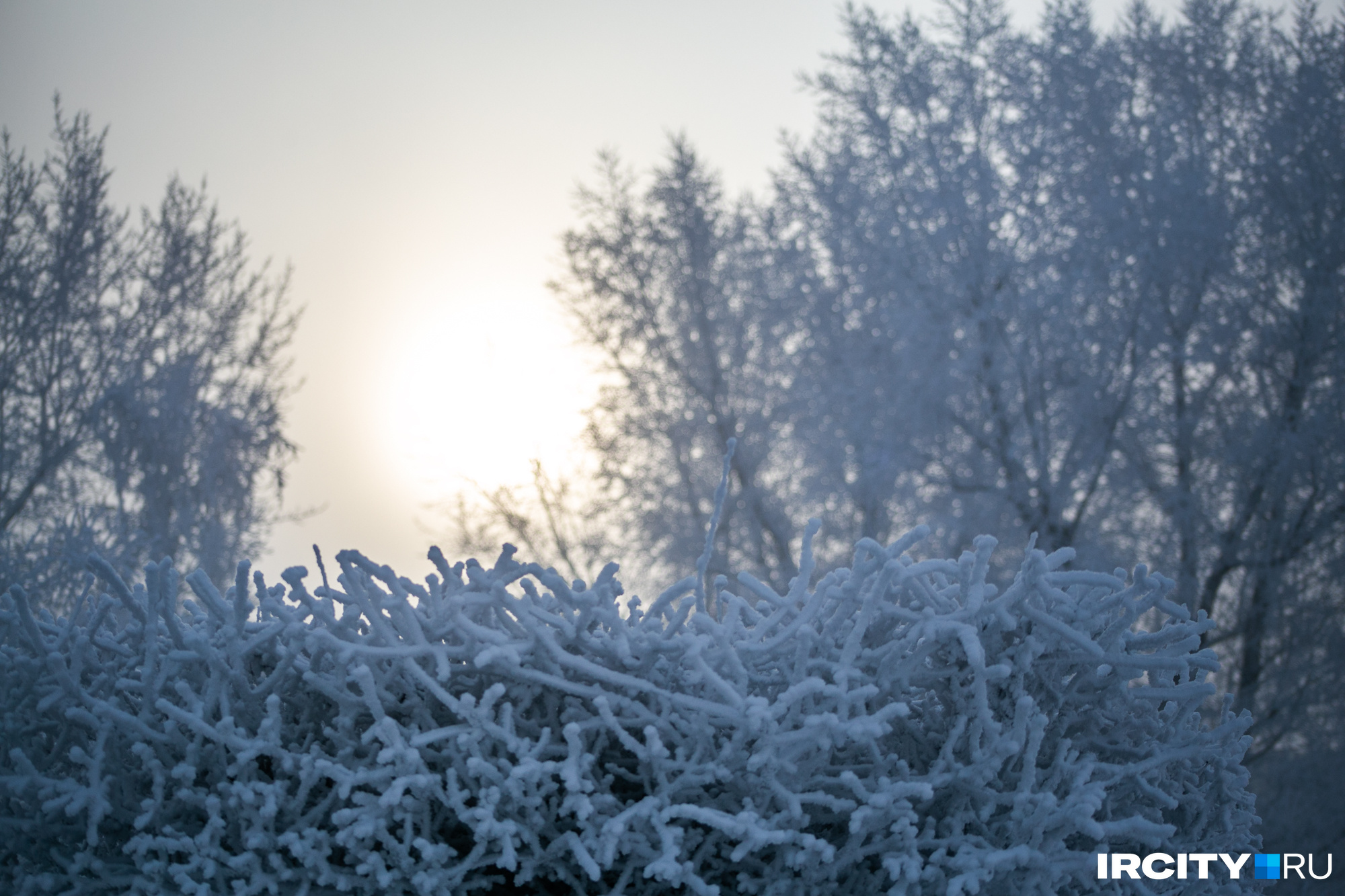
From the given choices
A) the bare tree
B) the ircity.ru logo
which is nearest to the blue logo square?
the ircity.ru logo

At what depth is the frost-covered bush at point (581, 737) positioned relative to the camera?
126 centimetres

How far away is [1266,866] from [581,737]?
1.50m

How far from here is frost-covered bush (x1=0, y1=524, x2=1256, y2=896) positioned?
126cm

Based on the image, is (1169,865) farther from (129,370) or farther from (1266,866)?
(129,370)

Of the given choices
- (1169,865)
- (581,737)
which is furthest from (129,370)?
(1169,865)

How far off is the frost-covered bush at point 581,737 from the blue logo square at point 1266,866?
18.9 inches

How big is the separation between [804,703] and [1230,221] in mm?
7532

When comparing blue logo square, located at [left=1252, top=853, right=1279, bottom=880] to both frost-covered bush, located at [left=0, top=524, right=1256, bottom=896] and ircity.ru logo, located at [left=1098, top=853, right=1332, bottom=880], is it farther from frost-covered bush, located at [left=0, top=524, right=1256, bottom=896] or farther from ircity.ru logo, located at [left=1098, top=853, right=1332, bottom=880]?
frost-covered bush, located at [left=0, top=524, right=1256, bottom=896]

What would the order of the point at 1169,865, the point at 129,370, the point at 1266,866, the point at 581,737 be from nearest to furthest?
the point at 581,737 → the point at 1169,865 → the point at 1266,866 → the point at 129,370

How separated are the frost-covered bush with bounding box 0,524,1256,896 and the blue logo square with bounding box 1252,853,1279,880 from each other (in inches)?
18.9

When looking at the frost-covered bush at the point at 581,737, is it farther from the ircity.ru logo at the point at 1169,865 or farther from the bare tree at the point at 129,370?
the bare tree at the point at 129,370

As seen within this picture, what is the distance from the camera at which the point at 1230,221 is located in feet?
23.7

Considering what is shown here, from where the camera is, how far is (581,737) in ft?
4.39

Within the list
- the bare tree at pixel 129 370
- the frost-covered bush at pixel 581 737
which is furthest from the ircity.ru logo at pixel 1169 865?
the bare tree at pixel 129 370
